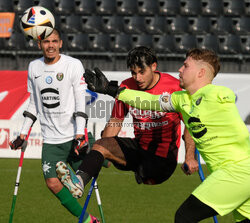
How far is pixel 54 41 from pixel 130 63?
140 centimetres

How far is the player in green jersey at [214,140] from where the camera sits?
4.31m

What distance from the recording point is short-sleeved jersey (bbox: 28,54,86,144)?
22.0 feet

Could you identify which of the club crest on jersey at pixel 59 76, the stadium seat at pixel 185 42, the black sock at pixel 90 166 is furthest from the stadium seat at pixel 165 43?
the black sock at pixel 90 166

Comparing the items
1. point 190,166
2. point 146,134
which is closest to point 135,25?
point 146,134

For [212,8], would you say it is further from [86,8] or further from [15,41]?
[15,41]

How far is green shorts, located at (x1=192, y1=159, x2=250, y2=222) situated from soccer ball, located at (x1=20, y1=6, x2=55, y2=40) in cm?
330

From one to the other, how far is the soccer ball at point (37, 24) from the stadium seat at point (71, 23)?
10.1m

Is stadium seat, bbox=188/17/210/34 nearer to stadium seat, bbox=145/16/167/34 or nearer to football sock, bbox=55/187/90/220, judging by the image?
stadium seat, bbox=145/16/167/34

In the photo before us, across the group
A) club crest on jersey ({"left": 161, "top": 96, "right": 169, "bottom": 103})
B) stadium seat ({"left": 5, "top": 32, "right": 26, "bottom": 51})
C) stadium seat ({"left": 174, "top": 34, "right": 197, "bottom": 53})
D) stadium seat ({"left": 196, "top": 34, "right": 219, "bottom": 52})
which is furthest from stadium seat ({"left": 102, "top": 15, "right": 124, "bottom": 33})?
club crest on jersey ({"left": 161, "top": 96, "right": 169, "bottom": 103})

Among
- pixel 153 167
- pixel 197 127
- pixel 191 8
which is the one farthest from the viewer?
pixel 191 8

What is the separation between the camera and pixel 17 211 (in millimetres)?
8016

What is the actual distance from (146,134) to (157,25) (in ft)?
39.0

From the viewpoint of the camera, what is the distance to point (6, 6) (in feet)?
57.7

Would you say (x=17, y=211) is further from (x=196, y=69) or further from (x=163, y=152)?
(x=196, y=69)
